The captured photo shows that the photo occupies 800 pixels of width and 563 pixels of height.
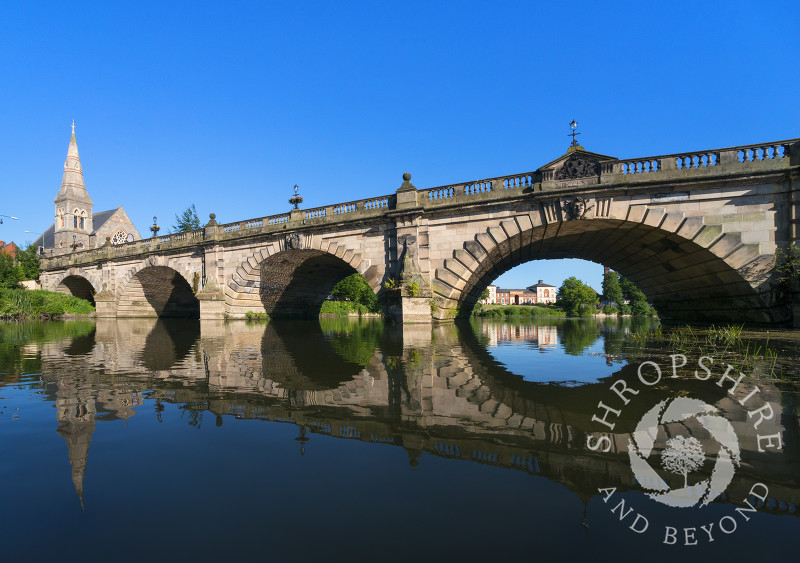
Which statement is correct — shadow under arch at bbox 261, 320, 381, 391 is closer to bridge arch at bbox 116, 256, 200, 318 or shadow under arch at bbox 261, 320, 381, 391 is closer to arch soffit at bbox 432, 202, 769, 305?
arch soffit at bbox 432, 202, 769, 305

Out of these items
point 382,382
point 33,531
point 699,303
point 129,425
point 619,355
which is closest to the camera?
point 33,531

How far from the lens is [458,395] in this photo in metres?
4.71

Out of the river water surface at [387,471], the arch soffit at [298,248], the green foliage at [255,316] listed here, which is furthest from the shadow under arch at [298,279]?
the river water surface at [387,471]

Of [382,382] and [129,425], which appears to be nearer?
[129,425]

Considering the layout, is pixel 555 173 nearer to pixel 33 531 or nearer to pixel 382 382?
pixel 382 382

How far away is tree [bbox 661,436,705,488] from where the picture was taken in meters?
2.57

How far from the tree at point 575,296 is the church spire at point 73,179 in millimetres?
92116

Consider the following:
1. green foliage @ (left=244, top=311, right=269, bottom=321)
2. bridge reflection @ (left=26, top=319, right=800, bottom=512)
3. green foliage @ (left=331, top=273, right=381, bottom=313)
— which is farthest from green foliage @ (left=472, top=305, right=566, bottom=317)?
bridge reflection @ (left=26, top=319, right=800, bottom=512)

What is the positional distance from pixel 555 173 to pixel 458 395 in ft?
44.3

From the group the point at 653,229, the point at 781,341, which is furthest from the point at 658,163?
the point at 781,341

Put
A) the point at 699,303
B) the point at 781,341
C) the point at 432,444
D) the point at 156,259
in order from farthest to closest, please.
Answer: the point at 156,259
the point at 699,303
the point at 781,341
the point at 432,444

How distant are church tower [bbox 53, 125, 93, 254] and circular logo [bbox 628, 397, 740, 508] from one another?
3448 inches

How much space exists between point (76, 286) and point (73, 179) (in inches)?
1913

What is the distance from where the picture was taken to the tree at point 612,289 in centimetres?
7650
